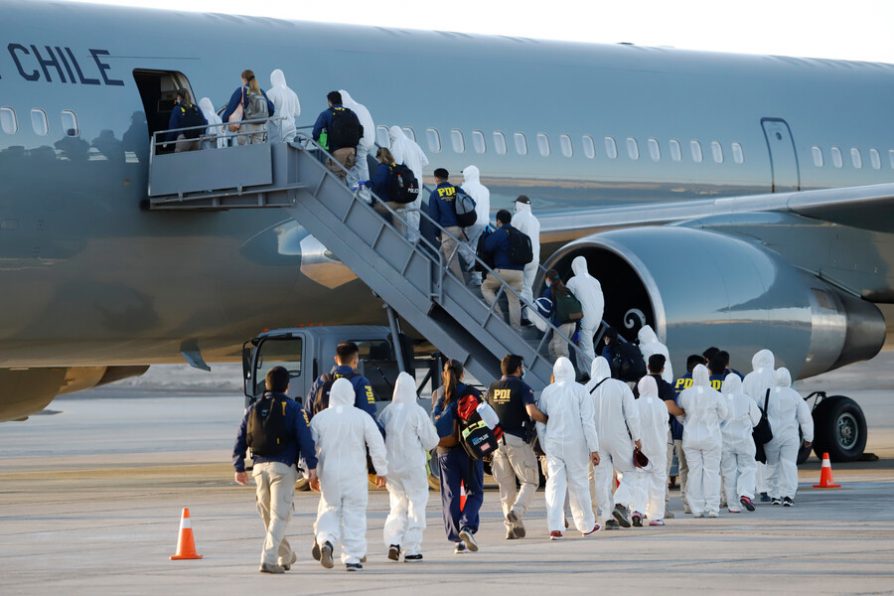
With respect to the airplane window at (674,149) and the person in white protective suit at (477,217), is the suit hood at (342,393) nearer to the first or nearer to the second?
the person in white protective suit at (477,217)

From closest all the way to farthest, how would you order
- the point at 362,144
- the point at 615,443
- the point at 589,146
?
the point at 615,443 < the point at 362,144 < the point at 589,146

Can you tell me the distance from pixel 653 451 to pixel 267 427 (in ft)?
11.9

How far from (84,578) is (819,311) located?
29.8 ft

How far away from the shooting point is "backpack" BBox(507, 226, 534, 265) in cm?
1417

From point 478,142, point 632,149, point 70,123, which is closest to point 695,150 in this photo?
point 632,149

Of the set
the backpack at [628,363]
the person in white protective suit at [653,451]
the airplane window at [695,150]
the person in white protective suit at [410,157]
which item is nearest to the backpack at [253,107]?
the person in white protective suit at [410,157]

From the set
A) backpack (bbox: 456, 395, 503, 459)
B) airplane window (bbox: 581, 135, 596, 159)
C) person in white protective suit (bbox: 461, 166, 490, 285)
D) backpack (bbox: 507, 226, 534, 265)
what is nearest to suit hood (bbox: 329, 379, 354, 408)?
backpack (bbox: 456, 395, 503, 459)

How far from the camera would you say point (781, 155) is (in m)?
20.2

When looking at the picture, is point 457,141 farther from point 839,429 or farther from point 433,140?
point 839,429

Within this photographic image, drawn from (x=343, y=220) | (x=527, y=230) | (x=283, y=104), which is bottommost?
(x=527, y=230)

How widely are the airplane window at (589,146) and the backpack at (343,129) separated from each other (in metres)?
4.27

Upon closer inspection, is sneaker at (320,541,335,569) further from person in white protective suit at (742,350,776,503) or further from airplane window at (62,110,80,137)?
airplane window at (62,110,80,137)

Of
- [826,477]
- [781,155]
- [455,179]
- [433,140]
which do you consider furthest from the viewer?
[781,155]

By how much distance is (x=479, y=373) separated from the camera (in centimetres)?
1445
